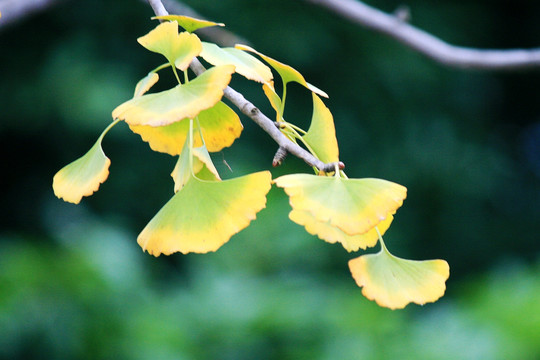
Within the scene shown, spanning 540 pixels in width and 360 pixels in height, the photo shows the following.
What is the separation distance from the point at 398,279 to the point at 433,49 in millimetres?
705

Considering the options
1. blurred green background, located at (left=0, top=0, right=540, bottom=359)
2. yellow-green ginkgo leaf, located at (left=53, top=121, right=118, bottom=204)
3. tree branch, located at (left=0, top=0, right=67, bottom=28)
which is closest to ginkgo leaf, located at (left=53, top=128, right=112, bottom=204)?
yellow-green ginkgo leaf, located at (left=53, top=121, right=118, bottom=204)

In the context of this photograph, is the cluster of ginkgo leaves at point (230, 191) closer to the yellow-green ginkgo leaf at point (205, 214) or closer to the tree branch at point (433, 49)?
the yellow-green ginkgo leaf at point (205, 214)

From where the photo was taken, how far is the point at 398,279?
321 mm

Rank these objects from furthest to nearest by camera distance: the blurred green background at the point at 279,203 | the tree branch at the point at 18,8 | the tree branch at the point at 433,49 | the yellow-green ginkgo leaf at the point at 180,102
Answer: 1. the blurred green background at the point at 279,203
2. the tree branch at the point at 433,49
3. the tree branch at the point at 18,8
4. the yellow-green ginkgo leaf at the point at 180,102

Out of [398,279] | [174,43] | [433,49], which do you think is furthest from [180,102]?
[433,49]

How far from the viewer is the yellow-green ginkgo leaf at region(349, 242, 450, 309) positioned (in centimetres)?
31

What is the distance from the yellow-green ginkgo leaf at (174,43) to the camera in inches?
11.5

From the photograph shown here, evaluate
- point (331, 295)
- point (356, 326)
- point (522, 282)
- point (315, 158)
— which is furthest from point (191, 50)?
point (522, 282)

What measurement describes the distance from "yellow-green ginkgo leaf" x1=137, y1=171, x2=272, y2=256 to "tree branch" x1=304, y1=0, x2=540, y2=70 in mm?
717

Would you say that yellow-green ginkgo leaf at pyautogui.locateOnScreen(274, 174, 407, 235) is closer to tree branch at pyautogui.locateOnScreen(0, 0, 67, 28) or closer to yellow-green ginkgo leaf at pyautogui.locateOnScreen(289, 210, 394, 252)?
yellow-green ginkgo leaf at pyautogui.locateOnScreen(289, 210, 394, 252)

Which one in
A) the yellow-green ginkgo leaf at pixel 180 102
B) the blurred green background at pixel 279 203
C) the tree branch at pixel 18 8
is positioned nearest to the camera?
the yellow-green ginkgo leaf at pixel 180 102

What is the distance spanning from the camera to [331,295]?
3.97 ft

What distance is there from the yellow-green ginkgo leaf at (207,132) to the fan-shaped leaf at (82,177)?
36mm

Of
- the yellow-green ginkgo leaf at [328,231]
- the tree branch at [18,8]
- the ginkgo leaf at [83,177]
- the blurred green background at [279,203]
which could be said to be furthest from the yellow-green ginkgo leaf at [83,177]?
the blurred green background at [279,203]
